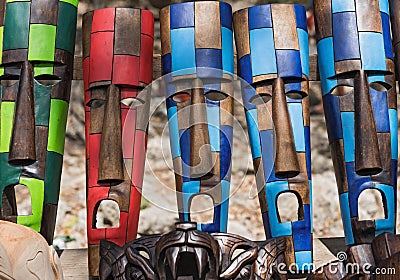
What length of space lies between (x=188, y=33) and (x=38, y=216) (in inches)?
17.7

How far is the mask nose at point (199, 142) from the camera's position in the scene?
63.2 inches

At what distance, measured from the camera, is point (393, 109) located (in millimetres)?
1724

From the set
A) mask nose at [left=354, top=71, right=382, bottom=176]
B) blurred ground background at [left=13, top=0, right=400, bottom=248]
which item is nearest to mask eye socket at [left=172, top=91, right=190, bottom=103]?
mask nose at [left=354, top=71, right=382, bottom=176]

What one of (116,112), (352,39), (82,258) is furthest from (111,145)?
(352,39)

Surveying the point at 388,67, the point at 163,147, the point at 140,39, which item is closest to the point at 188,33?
the point at 140,39

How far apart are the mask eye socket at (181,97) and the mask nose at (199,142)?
0.14ft

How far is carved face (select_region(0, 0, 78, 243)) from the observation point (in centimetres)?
162

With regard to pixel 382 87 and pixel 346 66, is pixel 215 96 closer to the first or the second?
pixel 382 87

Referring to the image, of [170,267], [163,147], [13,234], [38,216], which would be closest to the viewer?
[13,234]

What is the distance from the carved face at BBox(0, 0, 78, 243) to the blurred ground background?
1067mm

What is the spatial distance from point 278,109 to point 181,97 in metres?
0.20

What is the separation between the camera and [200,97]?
166cm

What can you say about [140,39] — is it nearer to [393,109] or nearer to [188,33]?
[188,33]

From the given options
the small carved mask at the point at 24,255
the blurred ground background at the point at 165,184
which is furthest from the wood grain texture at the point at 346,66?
the blurred ground background at the point at 165,184
